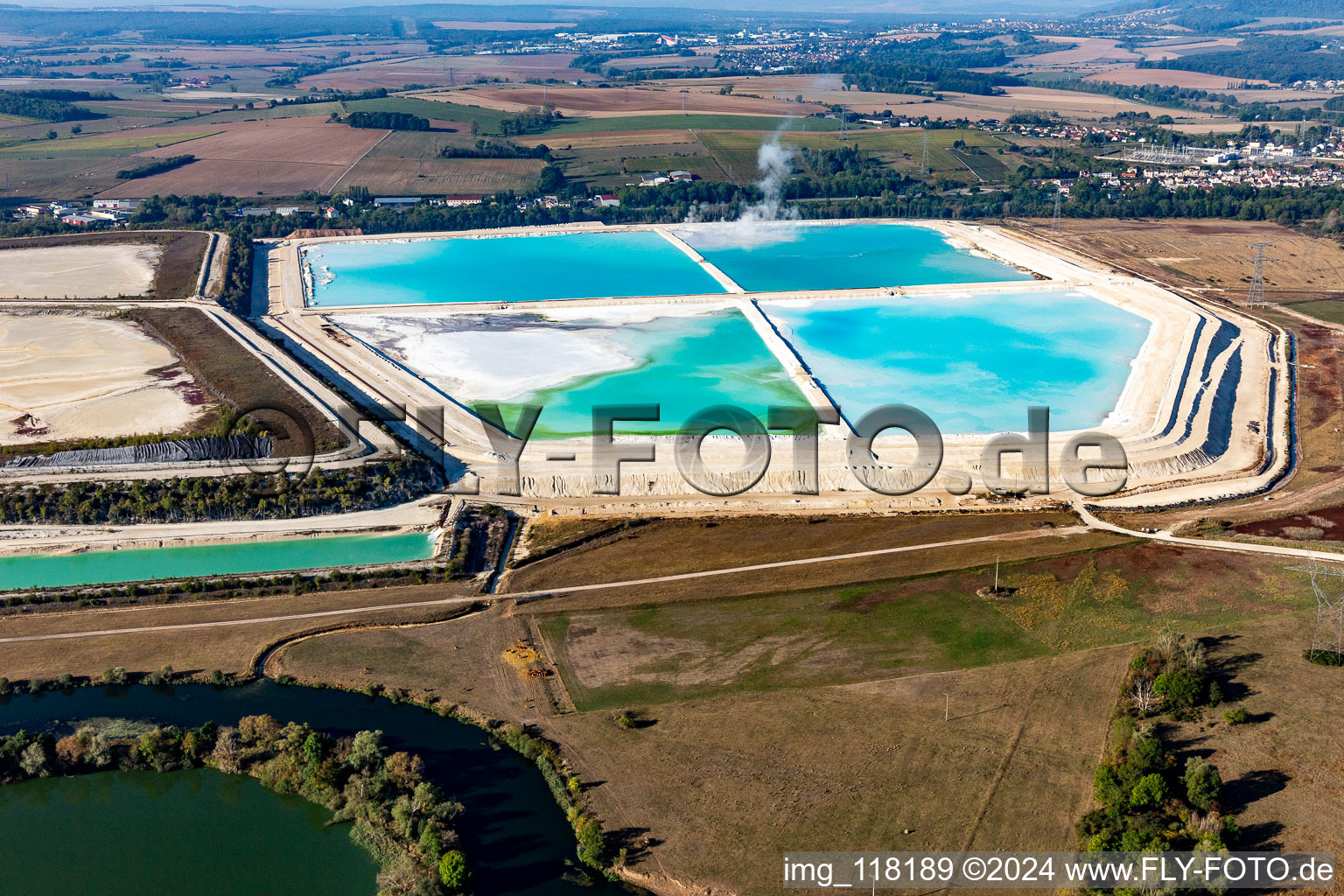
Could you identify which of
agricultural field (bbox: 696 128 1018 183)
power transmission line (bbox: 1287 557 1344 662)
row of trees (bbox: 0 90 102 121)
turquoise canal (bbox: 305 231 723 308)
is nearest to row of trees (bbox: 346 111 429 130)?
agricultural field (bbox: 696 128 1018 183)

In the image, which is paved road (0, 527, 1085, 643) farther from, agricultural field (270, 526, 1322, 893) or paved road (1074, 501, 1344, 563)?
paved road (1074, 501, 1344, 563)

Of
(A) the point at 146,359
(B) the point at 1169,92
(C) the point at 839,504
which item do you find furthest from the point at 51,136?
(B) the point at 1169,92

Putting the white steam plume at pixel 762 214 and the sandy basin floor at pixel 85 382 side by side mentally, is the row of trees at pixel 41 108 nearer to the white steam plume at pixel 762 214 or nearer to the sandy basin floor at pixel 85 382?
the white steam plume at pixel 762 214

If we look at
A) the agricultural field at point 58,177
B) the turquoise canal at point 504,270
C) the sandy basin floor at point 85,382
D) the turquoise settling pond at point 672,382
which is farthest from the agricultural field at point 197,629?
the agricultural field at point 58,177

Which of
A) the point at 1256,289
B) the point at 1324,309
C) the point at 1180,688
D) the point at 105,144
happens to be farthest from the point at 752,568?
the point at 105,144

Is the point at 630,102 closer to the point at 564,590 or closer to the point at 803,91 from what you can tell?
the point at 803,91
